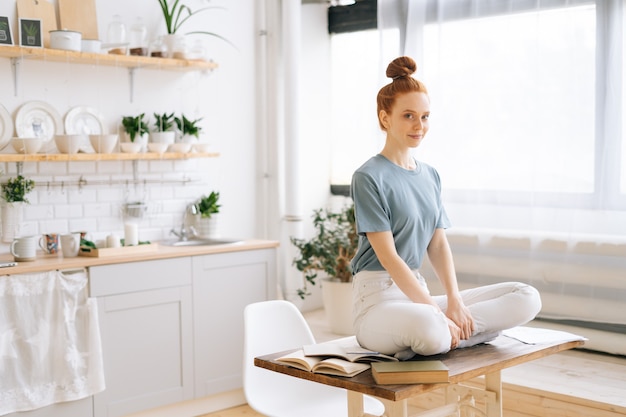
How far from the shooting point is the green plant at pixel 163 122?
5.01m

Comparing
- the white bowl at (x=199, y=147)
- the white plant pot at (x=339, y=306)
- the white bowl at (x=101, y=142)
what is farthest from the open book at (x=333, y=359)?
the white plant pot at (x=339, y=306)

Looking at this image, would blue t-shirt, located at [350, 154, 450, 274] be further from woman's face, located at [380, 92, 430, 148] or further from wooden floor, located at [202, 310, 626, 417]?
wooden floor, located at [202, 310, 626, 417]

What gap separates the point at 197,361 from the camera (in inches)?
181

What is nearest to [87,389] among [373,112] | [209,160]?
[209,160]

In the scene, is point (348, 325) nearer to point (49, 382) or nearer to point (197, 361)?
point (197, 361)

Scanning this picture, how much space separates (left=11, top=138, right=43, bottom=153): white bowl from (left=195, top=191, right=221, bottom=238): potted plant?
1.20 m

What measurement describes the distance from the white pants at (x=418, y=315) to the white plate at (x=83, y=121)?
259 centimetres

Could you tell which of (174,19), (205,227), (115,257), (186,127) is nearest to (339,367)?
(115,257)

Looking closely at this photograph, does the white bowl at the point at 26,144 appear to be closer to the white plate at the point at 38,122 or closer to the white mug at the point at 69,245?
the white plate at the point at 38,122

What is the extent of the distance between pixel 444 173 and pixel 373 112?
1002mm

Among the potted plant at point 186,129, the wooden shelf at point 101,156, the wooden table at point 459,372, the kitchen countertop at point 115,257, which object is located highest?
the potted plant at point 186,129

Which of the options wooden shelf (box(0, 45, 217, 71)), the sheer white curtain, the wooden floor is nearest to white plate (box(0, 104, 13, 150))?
wooden shelf (box(0, 45, 217, 71))

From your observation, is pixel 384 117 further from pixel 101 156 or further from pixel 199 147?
pixel 199 147

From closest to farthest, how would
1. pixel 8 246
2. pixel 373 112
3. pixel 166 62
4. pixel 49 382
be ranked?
pixel 49 382 < pixel 8 246 < pixel 166 62 < pixel 373 112
